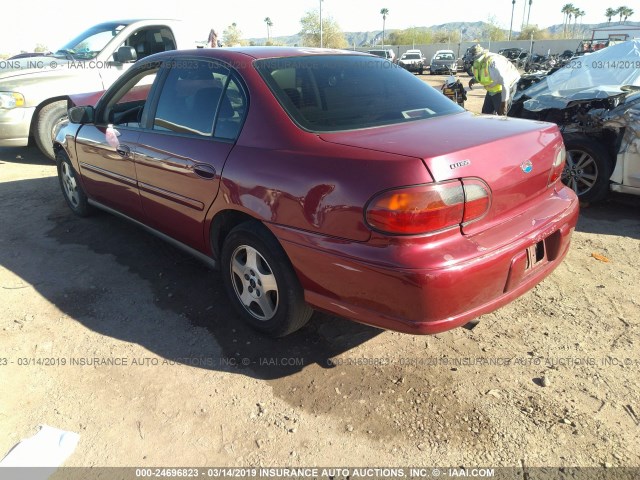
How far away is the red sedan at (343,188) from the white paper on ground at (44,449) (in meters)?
1.14

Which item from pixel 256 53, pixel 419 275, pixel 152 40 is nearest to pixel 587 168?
pixel 256 53

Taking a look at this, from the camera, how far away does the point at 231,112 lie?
9.36 ft

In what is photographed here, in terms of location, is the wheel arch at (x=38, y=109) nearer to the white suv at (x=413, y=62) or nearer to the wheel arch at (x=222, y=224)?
the wheel arch at (x=222, y=224)

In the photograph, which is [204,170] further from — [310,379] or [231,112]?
[310,379]

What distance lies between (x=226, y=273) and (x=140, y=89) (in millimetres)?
2856

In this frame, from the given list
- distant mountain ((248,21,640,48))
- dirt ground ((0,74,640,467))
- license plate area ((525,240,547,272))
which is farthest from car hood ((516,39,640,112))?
distant mountain ((248,21,640,48))

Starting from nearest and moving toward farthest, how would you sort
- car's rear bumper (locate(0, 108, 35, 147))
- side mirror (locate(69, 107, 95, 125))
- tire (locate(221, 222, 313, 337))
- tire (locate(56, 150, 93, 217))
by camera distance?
tire (locate(221, 222, 313, 337)) < side mirror (locate(69, 107, 95, 125)) < tire (locate(56, 150, 93, 217)) < car's rear bumper (locate(0, 108, 35, 147))

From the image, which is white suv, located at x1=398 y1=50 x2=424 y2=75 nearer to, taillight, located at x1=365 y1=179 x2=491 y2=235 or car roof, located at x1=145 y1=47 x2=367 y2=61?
car roof, located at x1=145 y1=47 x2=367 y2=61

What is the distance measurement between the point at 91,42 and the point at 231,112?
20.7ft

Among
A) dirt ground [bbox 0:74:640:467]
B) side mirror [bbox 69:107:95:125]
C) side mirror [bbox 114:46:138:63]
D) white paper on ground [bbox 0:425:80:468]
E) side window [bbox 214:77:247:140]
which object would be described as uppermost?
side mirror [bbox 114:46:138:63]

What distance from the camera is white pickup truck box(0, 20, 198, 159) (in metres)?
6.96

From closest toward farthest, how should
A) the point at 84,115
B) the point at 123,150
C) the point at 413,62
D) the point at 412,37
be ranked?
the point at 123,150
the point at 84,115
the point at 413,62
the point at 412,37

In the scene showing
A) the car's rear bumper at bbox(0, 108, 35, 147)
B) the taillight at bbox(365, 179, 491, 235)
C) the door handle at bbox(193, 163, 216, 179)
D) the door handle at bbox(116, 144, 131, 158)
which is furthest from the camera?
the car's rear bumper at bbox(0, 108, 35, 147)

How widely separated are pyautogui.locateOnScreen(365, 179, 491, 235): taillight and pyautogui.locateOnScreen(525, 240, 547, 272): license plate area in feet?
1.70
